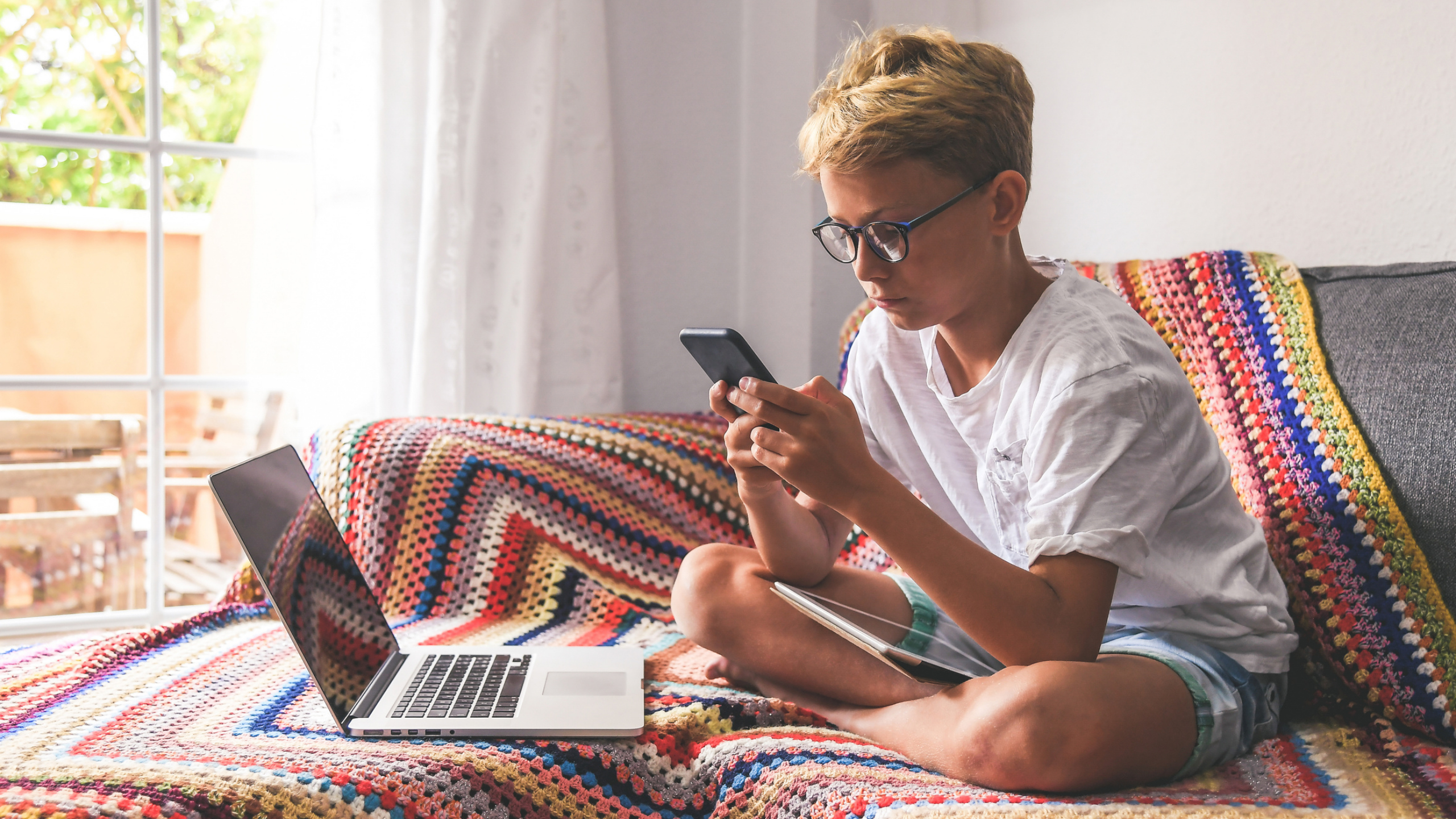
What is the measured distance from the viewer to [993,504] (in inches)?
40.9

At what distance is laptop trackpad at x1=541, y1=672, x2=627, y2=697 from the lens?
1019mm

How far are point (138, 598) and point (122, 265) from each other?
62 cm

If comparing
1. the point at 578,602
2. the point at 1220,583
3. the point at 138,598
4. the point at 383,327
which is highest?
the point at 383,327

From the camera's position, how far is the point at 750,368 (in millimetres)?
915

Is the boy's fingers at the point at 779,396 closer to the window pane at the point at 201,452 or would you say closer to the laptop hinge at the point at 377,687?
the laptop hinge at the point at 377,687

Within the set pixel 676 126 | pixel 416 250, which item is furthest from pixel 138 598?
pixel 676 126

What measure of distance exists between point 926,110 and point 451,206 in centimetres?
100

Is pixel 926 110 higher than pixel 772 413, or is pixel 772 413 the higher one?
pixel 926 110

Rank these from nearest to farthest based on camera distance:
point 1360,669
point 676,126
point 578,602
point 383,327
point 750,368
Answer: point 750,368 → point 1360,669 → point 578,602 → point 383,327 → point 676,126

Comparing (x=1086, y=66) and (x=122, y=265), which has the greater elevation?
(x=1086, y=66)

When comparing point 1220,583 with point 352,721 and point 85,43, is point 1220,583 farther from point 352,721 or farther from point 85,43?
point 85,43

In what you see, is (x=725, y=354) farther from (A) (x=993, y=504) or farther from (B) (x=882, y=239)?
(A) (x=993, y=504)

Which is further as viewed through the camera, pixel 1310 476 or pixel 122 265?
pixel 122 265

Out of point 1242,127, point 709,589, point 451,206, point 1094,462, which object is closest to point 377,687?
point 709,589
